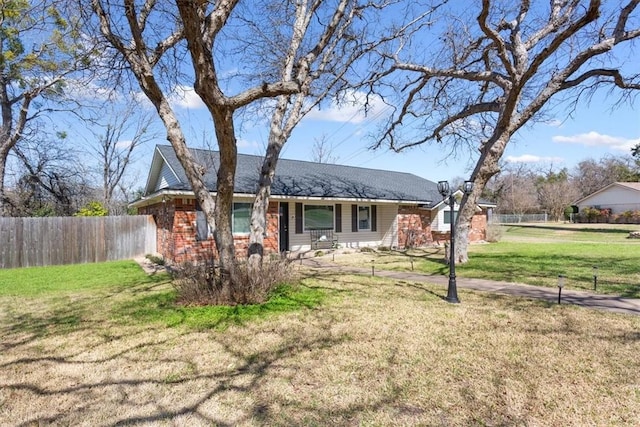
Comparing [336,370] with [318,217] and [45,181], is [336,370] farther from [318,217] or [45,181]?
[45,181]

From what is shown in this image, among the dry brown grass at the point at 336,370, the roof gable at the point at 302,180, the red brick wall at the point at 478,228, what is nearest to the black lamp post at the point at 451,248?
the dry brown grass at the point at 336,370

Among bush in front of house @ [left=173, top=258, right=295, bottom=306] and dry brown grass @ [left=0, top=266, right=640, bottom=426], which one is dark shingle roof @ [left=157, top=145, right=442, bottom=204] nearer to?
bush in front of house @ [left=173, top=258, right=295, bottom=306]

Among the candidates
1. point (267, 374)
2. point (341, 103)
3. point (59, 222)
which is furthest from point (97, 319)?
point (341, 103)

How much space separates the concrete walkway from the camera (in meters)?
6.11

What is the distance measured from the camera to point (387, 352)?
13.6ft

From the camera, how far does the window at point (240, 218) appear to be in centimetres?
1300

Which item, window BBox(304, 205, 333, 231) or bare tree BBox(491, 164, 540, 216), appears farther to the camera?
bare tree BBox(491, 164, 540, 216)

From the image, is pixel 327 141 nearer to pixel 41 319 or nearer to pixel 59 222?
pixel 59 222

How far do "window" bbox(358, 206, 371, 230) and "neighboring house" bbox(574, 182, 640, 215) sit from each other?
3573 centimetres

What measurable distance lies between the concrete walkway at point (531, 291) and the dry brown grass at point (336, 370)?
0.78 metres

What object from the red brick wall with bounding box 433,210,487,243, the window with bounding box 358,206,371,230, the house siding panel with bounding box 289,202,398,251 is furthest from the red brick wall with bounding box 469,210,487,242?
the window with bounding box 358,206,371,230

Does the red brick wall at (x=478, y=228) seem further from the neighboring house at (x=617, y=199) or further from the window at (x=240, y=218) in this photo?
the neighboring house at (x=617, y=199)

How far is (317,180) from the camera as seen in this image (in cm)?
1661

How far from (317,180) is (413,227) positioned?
5612mm
